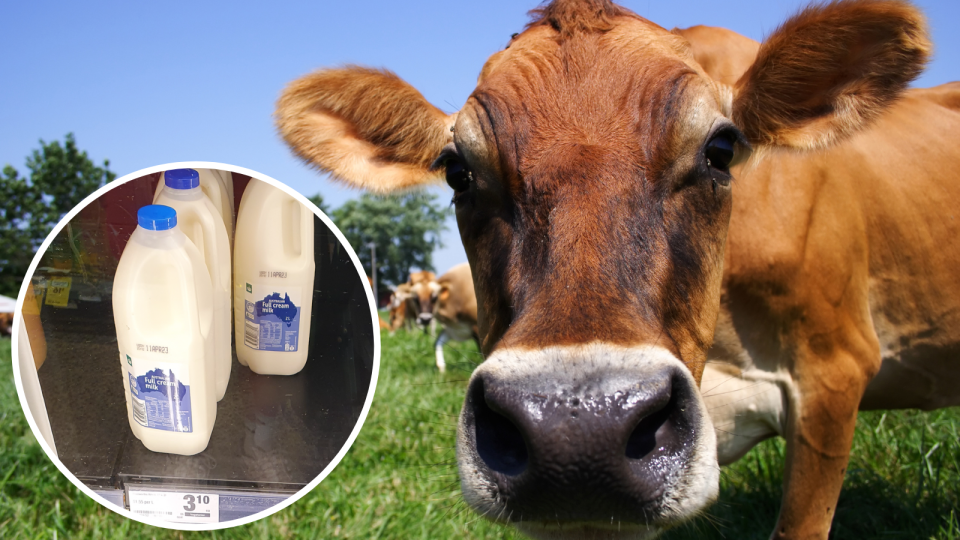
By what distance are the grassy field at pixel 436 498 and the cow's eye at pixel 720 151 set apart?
142 centimetres

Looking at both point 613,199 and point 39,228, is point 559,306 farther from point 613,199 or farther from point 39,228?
point 39,228

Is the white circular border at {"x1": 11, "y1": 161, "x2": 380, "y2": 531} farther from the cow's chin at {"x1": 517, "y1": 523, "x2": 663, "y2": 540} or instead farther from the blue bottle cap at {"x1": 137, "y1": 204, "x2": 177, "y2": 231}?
the cow's chin at {"x1": 517, "y1": 523, "x2": 663, "y2": 540}

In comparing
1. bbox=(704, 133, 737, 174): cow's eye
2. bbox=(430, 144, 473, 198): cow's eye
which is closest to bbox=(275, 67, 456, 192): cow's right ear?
bbox=(430, 144, 473, 198): cow's eye

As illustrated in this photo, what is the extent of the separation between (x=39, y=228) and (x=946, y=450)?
1870 inches

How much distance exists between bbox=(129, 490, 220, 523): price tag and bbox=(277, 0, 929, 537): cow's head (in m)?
0.98

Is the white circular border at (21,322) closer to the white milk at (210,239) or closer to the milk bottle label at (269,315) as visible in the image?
the white milk at (210,239)

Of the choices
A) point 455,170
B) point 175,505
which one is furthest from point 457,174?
point 175,505

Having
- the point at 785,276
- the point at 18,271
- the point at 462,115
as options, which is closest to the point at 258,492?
the point at 462,115

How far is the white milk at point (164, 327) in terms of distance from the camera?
193 centimetres

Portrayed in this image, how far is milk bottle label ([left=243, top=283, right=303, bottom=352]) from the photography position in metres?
2.08

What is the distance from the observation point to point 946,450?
13.8 ft

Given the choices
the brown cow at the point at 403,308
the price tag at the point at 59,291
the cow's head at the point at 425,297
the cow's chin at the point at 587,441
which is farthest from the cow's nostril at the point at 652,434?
the brown cow at the point at 403,308

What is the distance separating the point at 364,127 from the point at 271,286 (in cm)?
124


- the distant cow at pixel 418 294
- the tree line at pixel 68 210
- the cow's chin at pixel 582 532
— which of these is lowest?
the tree line at pixel 68 210
